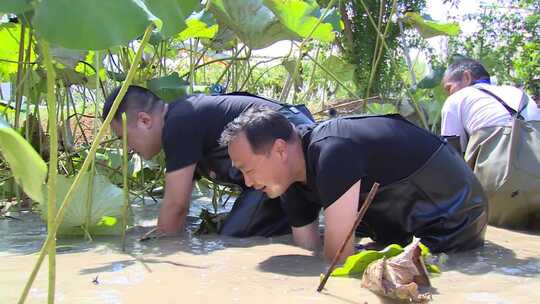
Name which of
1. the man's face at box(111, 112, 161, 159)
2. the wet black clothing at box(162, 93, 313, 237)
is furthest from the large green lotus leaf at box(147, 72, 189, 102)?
the man's face at box(111, 112, 161, 159)

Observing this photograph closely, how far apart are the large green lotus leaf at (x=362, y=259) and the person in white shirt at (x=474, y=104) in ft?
5.18

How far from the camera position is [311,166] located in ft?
7.61

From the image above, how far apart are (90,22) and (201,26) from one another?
2500 mm

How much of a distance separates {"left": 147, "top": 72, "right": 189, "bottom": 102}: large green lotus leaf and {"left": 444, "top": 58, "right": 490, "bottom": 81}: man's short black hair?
1568mm

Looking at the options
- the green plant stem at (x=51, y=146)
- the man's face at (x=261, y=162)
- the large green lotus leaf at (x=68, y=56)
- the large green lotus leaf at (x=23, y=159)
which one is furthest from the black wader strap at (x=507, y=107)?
the large green lotus leaf at (x=23, y=159)

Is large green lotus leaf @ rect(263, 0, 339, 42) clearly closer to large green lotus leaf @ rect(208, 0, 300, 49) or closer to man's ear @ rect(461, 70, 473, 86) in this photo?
large green lotus leaf @ rect(208, 0, 300, 49)

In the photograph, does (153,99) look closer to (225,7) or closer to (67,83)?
(225,7)

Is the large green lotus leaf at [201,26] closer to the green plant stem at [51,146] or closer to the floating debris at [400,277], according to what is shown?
the floating debris at [400,277]

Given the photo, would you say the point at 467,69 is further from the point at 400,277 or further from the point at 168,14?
the point at 168,14

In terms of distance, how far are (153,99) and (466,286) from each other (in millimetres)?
1547

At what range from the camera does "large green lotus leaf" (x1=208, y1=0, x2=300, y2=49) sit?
3508mm

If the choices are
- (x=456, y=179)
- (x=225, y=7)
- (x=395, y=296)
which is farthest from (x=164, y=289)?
(x=225, y=7)

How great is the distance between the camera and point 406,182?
8.06ft

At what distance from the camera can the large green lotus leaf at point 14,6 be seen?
1.31 m
